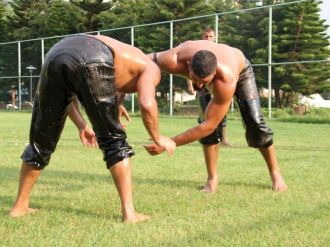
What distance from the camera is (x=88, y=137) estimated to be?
4.43 metres

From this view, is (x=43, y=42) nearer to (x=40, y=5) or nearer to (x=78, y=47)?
(x=40, y=5)

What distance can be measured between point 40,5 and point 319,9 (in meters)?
32.8

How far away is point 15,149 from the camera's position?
357 inches

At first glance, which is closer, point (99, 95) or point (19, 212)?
point (99, 95)

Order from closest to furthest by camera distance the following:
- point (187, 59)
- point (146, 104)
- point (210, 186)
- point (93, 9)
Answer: point (146, 104) < point (187, 59) < point (210, 186) < point (93, 9)

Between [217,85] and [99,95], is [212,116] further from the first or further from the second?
[99,95]

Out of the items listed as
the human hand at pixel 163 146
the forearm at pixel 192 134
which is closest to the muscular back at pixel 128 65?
the human hand at pixel 163 146

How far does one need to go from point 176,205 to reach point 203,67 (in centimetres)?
139

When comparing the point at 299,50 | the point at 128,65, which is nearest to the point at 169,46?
the point at 299,50

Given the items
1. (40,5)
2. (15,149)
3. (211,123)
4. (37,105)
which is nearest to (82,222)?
(37,105)

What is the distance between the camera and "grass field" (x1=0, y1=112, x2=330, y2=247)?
3498 millimetres

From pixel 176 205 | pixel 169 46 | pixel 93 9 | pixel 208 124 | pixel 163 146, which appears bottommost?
pixel 176 205

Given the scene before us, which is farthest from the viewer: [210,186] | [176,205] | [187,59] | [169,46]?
[169,46]

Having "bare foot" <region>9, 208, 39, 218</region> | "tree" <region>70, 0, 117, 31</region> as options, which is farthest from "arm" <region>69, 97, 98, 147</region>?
"tree" <region>70, 0, 117, 31</region>
